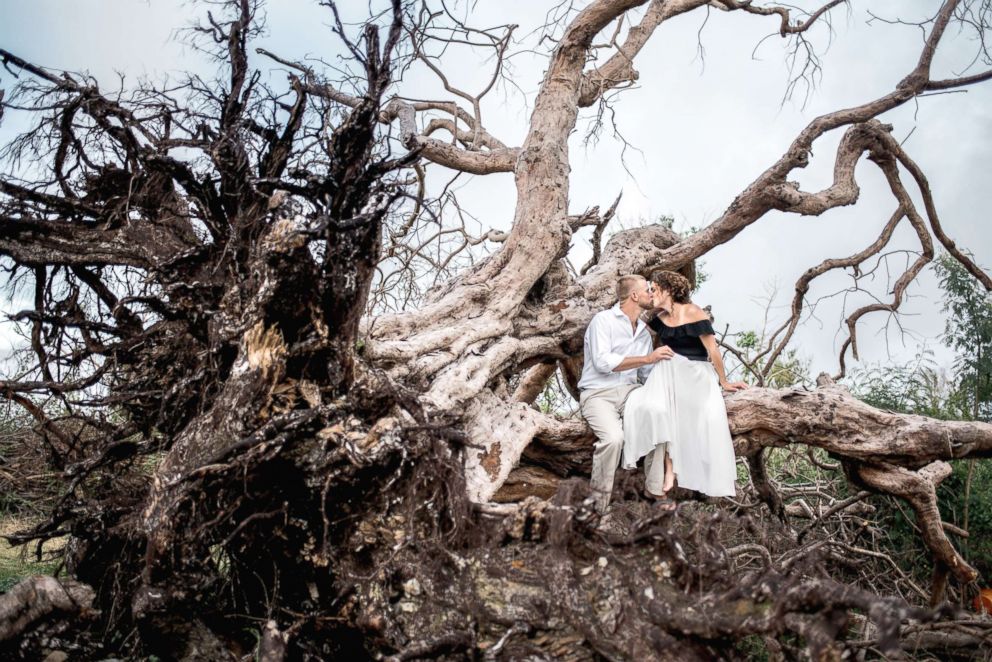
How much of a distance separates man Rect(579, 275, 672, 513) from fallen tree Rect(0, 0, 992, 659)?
520mm

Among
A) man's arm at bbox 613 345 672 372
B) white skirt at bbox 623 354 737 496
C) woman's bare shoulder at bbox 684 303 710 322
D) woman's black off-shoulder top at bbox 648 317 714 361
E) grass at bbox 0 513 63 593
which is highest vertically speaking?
woman's bare shoulder at bbox 684 303 710 322

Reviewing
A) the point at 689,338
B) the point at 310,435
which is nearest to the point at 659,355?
the point at 689,338

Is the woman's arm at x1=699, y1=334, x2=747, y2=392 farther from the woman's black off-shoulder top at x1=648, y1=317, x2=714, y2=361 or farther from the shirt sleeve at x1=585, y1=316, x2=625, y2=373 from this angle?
the shirt sleeve at x1=585, y1=316, x2=625, y2=373

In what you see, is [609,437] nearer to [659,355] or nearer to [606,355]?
[606,355]

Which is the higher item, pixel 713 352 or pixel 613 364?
pixel 713 352

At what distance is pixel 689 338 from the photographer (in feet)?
20.4

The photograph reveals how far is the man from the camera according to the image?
19.5ft

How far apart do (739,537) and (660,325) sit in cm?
209

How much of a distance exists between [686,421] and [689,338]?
68 cm

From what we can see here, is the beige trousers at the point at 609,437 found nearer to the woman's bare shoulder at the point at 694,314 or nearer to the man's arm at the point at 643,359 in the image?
the man's arm at the point at 643,359

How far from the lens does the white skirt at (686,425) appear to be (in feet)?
19.1

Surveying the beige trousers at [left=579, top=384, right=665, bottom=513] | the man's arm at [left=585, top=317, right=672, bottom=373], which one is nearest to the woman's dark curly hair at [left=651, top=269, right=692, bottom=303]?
the man's arm at [left=585, top=317, right=672, bottom=373]

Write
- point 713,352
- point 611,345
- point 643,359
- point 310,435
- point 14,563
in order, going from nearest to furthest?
point 310,435 < point 643,359 < point 713,352 < point 611,345 < point 14,563

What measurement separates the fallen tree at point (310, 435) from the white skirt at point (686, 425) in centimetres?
38
